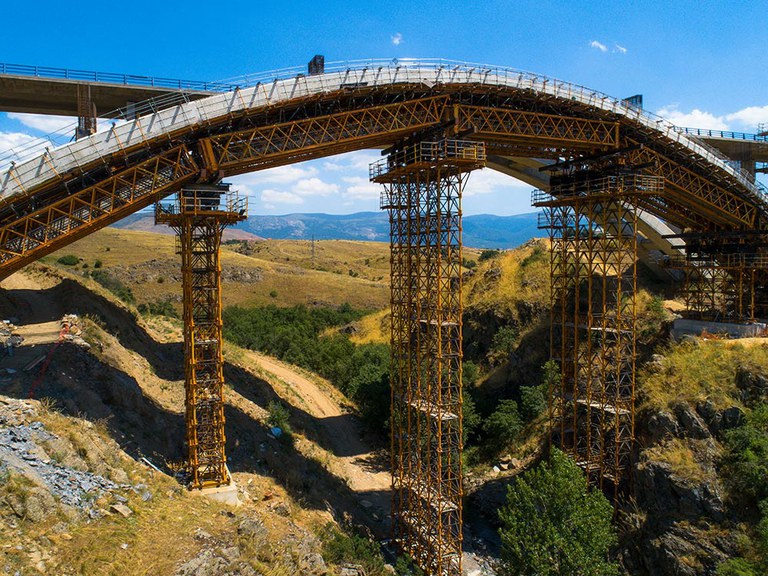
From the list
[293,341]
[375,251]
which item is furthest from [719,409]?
[375,251]

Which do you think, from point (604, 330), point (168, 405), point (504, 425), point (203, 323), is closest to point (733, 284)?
point (604, 330)

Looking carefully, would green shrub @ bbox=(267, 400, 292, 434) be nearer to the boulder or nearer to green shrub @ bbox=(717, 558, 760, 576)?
the boulder

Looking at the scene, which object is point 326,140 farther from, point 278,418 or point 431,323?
point 278,418

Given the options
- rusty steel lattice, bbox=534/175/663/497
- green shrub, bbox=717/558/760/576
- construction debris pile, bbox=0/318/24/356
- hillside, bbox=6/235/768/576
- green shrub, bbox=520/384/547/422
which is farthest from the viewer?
green shrub, bbox=520/384/547/422

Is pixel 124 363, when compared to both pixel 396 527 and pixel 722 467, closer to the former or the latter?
pixel 396 527

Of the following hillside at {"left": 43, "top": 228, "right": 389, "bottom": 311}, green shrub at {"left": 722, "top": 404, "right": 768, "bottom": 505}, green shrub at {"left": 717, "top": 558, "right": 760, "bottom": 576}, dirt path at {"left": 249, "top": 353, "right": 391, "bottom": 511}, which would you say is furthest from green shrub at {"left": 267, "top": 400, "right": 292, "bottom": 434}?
hillside at {"left": 43, "top": 228, "right": 389, "bottom": 311}

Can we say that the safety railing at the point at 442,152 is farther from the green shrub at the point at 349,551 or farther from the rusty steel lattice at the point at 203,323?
the green shrub at the point at 349,551

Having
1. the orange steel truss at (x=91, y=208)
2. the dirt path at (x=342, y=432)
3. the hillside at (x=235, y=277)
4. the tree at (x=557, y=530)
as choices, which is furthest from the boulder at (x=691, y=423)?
the hillside at (x=235, y=277)
